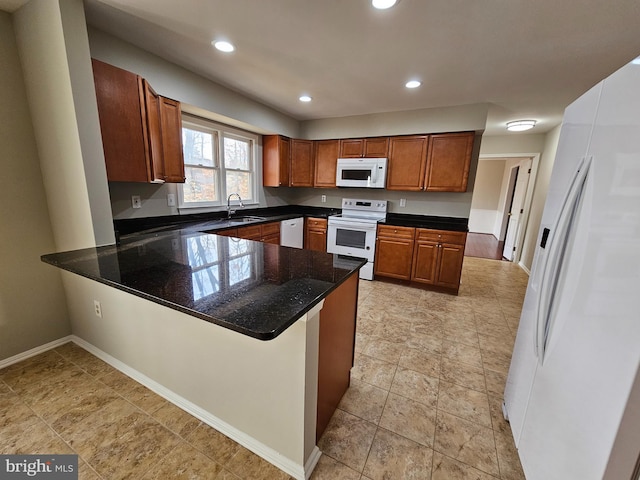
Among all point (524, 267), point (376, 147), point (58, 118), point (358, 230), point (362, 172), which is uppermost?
point (376, 147)

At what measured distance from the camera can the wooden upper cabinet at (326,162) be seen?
419cm

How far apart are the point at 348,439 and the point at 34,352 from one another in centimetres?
245

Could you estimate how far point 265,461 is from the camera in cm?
128

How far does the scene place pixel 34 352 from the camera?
199 cm

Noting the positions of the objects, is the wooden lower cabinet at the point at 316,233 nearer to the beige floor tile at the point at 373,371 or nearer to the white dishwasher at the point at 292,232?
the white dishwasher at the point at 292,232

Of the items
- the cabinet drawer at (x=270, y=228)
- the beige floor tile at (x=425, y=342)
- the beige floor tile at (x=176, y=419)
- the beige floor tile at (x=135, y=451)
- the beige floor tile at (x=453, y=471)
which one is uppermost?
the cabinet drawer at (x=270, y=228)

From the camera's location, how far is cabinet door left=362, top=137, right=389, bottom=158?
378 cm

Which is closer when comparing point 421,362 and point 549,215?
point 549,215

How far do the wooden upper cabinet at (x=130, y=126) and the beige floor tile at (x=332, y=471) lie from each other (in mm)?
2249

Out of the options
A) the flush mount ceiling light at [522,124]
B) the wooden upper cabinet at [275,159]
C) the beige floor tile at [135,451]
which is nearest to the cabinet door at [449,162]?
the flush mount ceiling light at [522,124]

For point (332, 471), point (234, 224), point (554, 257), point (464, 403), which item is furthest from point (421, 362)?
point (234, 224)

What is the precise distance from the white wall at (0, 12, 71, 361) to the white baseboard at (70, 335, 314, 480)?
A: 60 cm

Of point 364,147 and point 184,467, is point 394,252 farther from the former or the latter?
point 184,467

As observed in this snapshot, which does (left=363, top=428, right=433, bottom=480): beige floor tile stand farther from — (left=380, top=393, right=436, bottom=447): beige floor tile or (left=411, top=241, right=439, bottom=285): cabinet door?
(left=411, top=241, right=439, bottom=285): cabinet door
